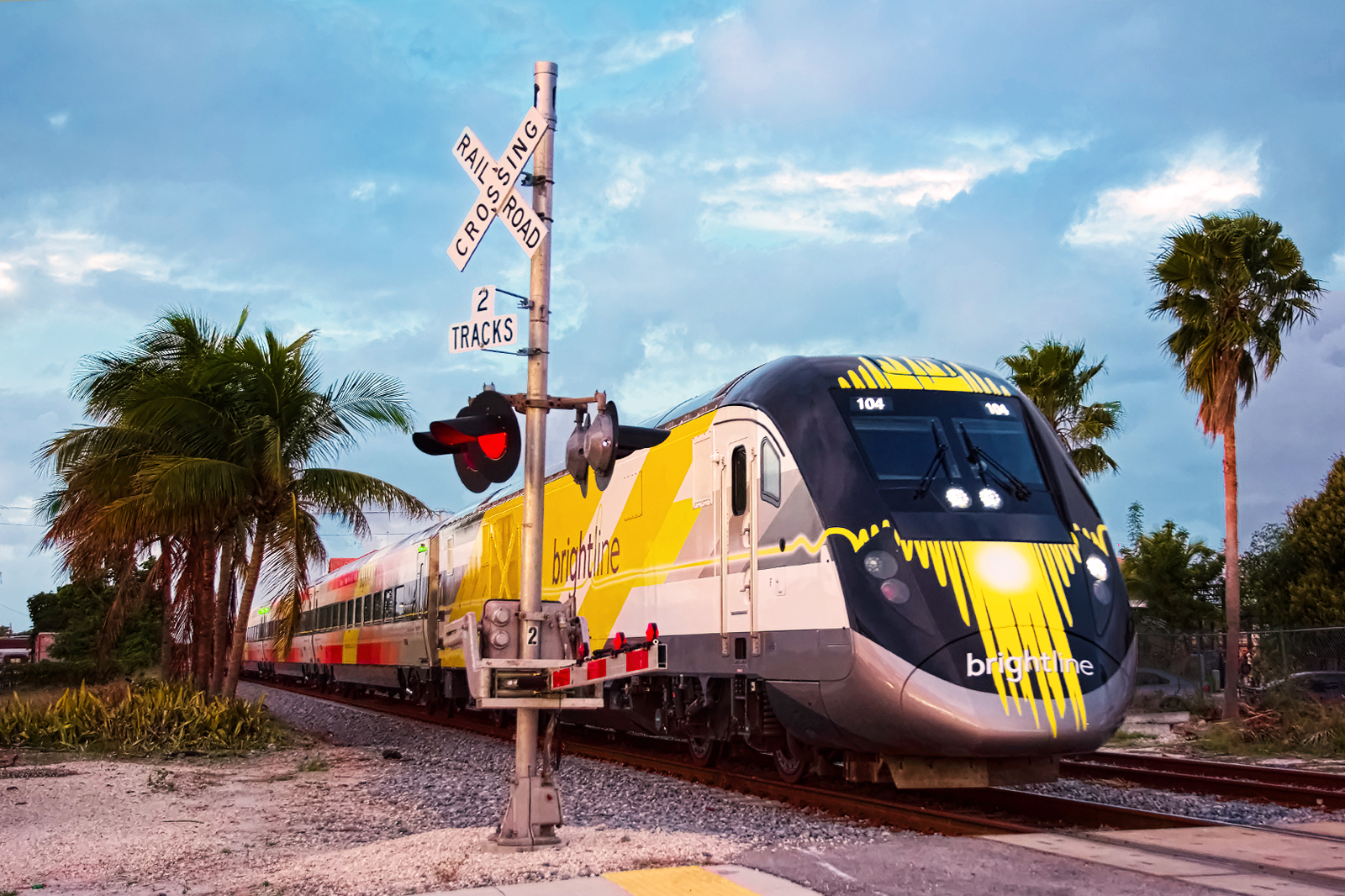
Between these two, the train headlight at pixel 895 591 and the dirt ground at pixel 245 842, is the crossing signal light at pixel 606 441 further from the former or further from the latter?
the dirt ground at pixel 245 842

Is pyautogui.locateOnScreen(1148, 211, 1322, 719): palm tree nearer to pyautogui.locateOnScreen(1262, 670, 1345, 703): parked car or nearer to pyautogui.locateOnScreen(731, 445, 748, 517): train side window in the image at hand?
pyautogui.locateOnScreen(1262, 670, 1345, 703): parked car

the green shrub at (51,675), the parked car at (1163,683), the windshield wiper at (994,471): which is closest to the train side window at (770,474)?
the windshield wiper at (994,471)

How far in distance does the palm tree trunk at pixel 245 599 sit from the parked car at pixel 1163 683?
17.8 m

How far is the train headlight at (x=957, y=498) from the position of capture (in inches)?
376

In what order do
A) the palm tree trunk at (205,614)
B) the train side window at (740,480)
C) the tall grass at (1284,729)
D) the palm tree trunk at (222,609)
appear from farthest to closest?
the palm tree trunk at (205,614)
the palm tree trunk at (222,609)
the tall grass at (1284,729)
the train side window at (740,480)

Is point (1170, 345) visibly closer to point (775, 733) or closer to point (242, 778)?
point (775, 733)

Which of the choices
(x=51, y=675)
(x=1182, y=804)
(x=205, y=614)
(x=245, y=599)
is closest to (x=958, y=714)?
(x=1182, y=804)

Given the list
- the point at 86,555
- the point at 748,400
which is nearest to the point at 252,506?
the point at 86,555

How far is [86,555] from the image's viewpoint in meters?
22.4

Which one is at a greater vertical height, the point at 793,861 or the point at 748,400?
the point at 748,400

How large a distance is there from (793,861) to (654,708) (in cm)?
567

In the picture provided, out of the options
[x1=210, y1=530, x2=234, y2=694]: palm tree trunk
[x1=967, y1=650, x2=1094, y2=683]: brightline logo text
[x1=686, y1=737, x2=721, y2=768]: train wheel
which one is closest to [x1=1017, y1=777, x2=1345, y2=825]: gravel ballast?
[x1=967, y1=650, x2=1094, y2=683]: brightline logo text

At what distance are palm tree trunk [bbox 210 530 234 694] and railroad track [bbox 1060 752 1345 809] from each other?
1316 centimetres

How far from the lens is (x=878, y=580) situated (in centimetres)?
912
